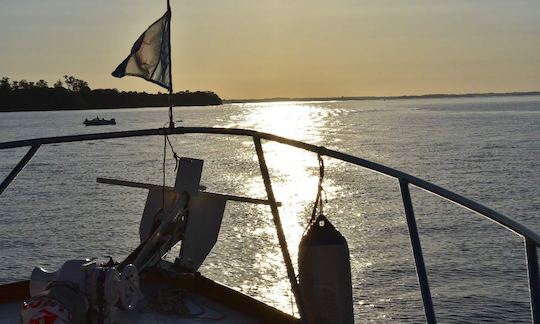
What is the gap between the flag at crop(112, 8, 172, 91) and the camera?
674cm

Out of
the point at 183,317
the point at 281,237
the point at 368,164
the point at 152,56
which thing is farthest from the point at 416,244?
the point at 152,56

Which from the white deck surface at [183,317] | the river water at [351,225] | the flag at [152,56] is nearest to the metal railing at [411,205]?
the flag at [152,56]

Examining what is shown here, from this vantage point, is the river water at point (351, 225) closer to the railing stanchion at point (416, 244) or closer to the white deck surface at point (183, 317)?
the white deck surface at point (183, 317)

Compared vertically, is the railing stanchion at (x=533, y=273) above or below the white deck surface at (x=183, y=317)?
above

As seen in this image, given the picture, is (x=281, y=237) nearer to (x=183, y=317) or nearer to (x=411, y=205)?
(x=411, y=205)

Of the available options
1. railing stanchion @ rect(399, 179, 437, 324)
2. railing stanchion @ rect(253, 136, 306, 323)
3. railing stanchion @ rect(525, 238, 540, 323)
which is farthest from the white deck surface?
railing stanchion @ rect(525, 238, 540, 323)

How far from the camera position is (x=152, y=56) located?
22.2 ft

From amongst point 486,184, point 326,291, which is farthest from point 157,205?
point 486,184

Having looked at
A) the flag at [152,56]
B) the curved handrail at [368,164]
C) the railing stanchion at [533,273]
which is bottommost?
the railing stanchion at [533,273]

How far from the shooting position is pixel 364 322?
19859 millimetres

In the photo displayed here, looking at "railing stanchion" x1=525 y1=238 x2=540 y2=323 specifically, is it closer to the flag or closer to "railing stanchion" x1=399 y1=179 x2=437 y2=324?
"railing stanchion" x1=399 y1=179 x2=437 y2=324

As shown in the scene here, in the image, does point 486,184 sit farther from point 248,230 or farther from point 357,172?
point 248,230

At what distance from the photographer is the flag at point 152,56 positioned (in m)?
6.74

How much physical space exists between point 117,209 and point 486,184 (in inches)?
874
